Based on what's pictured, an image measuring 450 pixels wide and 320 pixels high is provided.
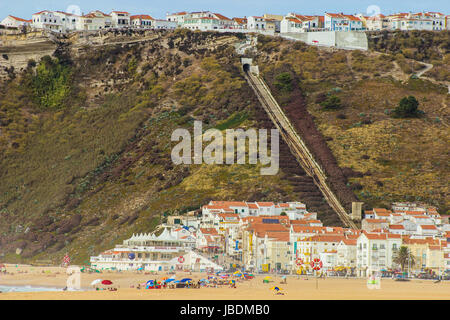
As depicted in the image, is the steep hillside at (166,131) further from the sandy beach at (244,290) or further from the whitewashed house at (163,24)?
the sandy beach at (244,290)

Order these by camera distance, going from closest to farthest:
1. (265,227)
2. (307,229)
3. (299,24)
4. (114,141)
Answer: (307,229), (265,227), (114,141), (299,24)

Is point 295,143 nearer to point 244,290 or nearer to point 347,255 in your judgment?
point 347,255

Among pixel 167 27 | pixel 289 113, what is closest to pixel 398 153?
pixel 289 113

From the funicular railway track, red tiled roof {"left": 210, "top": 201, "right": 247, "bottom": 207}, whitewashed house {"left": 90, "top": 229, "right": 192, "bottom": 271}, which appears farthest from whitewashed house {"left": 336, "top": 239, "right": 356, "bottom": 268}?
red tiled roof {"left": 210, "top": 201, "right": 247, "bottom": 207}

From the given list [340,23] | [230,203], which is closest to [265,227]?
[230,203]

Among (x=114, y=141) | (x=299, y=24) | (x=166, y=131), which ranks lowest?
(x=114, y=141)

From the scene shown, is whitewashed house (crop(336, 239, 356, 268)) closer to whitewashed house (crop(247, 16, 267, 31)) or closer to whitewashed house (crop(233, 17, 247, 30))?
whitewashed house (crop(247, 16, 267, 31))
